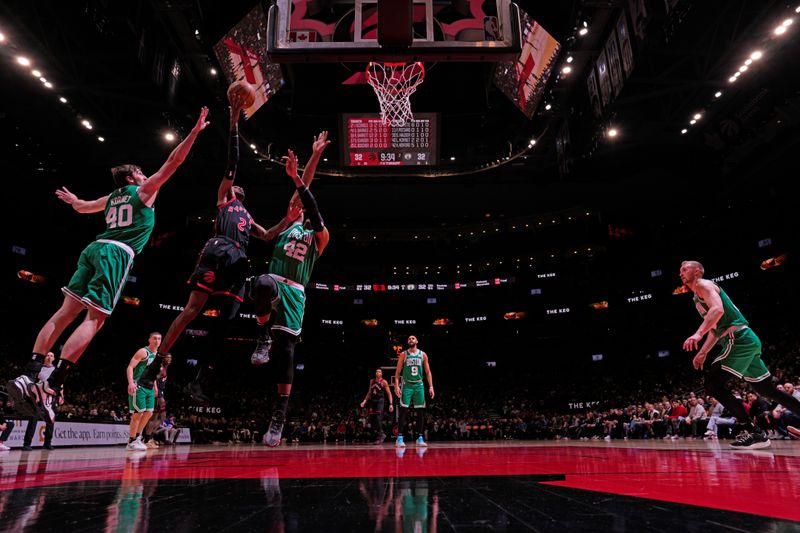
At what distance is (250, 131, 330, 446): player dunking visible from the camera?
4344mm

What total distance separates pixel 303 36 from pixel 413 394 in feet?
20.5

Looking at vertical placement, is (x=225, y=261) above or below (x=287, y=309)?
above

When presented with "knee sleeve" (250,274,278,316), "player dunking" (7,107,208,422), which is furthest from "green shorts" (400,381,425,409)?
"player dunking" (7,107,208,422)

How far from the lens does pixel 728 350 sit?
219 inches

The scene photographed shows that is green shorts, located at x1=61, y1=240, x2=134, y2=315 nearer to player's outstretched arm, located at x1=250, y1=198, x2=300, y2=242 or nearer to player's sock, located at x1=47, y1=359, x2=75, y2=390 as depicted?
player's sock, located at x1=47, y1=359, x2=75, y2=390

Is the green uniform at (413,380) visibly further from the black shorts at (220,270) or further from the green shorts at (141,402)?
the black shorts at (220,270)

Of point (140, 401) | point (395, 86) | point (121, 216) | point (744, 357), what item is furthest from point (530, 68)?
point (140, 401)

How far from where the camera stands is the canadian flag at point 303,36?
6929 millimetres

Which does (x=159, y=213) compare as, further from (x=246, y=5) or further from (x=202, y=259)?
(x=202, y=259)

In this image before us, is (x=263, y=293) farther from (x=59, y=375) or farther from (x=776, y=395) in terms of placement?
(x=776, y=395)

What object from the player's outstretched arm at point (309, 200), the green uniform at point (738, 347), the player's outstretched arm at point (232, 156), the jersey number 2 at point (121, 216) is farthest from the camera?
the green uniform at point (738, 347)

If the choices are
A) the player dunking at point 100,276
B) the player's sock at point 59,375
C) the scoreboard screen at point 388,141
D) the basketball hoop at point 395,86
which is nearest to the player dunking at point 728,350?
the player dunking at point 100,276

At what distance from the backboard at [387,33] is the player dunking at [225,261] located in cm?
242

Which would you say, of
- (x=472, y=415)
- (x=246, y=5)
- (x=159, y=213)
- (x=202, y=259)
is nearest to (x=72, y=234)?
(x=159, y=213)
